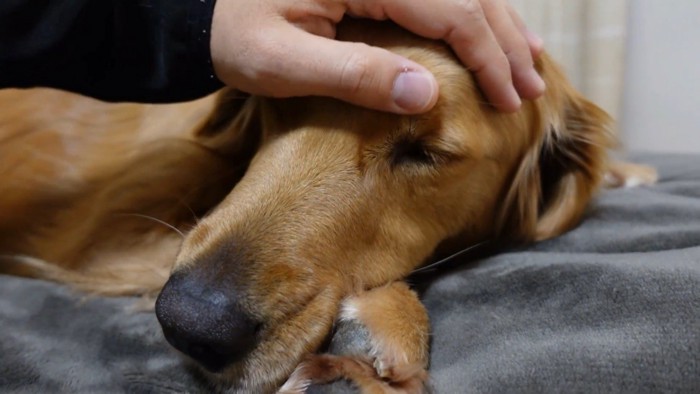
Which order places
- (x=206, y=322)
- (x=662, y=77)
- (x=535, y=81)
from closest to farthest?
(x=206, y=322)
(x=535, y=81)
(x=662, y=77)

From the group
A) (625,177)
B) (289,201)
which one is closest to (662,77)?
(625,177)

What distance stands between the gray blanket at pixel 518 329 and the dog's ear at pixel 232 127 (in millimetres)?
424

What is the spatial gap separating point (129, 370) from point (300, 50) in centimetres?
55

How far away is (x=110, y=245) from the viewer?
148cm

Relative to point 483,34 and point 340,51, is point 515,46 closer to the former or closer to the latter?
point 483,34

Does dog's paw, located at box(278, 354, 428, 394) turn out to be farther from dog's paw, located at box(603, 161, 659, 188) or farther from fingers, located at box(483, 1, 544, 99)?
dog's paw, located at box(603, 161, 659, 188)

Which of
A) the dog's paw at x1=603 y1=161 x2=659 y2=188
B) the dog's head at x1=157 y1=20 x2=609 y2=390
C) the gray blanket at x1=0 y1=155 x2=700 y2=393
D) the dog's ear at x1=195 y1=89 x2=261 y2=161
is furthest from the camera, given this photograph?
the dog's paw at x1=603 y1=161 x2=659 y2=188

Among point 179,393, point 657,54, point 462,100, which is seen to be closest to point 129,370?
point 179,393

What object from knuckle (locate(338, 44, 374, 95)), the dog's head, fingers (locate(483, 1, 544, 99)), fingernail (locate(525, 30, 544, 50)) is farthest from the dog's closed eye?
fingernail (locate(525, 30, 544, 50))

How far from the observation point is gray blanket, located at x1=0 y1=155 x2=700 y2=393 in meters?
0.83

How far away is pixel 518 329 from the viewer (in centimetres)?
98

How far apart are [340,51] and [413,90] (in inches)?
5.2

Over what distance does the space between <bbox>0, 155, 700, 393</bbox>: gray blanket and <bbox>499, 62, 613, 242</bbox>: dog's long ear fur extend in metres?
0.17

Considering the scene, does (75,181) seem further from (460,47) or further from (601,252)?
(601,252)
